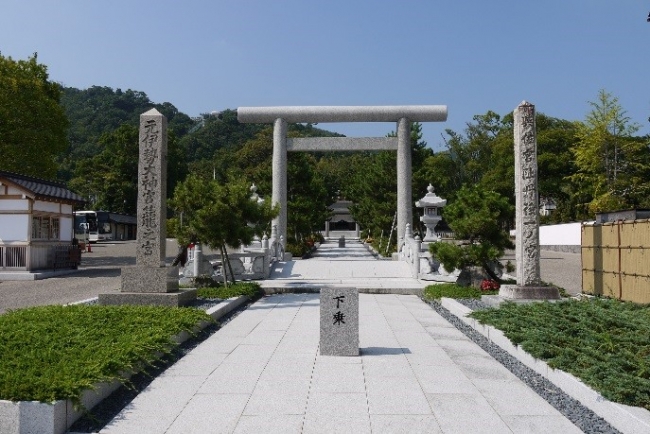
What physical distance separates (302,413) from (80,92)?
115 meters

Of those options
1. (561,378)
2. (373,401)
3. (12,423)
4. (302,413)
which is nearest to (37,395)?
(12,423)

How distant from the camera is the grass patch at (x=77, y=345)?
4383mm

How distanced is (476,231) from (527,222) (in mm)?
1601

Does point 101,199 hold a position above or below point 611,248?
above

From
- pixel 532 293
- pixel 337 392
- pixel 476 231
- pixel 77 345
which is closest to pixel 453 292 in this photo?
pixel 476 231

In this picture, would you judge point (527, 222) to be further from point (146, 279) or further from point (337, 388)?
point (146, 279)

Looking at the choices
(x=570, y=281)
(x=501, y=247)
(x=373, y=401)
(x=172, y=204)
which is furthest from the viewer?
(x=570, y=281)

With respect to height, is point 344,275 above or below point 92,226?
below

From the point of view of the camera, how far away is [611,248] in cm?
1132

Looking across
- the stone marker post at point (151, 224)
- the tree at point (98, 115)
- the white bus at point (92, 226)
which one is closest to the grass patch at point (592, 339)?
the stone marker post at point (151, 224)

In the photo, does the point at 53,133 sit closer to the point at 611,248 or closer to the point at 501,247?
the point at 501,247

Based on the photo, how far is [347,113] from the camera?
75.0ft

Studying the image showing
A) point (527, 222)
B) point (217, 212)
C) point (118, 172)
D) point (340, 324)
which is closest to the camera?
point (340, 324)

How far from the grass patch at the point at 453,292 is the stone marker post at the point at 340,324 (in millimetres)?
5500
